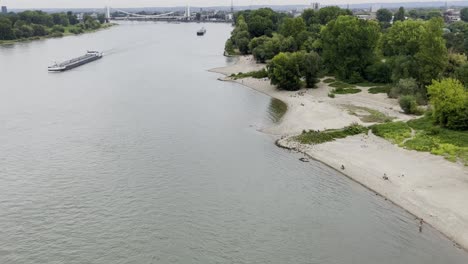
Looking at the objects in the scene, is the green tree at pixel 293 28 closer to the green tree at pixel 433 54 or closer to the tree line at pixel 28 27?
the green tree at pixel 433 54

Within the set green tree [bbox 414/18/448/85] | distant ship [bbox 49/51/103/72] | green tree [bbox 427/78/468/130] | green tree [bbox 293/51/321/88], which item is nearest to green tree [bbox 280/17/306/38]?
green tree [bbox 293/51/321/88]

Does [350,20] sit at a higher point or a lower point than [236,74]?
higher

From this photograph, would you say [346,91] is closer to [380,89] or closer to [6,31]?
[380,89]

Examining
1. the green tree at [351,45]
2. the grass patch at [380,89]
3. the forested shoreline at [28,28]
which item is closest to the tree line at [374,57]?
the green tree at [351,45]

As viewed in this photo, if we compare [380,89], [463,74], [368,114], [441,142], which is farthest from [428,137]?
[380,89]

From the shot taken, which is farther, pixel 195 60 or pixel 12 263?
pixel 195 60

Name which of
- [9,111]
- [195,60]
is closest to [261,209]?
[9,111]

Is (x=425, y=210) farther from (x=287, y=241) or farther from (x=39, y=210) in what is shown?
(x=39, y=210)
